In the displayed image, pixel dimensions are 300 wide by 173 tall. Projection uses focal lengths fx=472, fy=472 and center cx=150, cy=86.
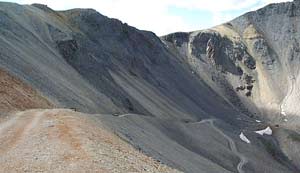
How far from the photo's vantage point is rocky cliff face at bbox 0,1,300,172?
63.7 m

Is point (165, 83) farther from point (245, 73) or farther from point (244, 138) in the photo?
point (245, 73)

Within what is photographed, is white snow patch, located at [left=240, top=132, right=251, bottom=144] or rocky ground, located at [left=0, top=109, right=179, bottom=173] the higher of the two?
rocky ground, located at [left=0, top=109, right=179, bottom=173]

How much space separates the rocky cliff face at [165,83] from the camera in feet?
209

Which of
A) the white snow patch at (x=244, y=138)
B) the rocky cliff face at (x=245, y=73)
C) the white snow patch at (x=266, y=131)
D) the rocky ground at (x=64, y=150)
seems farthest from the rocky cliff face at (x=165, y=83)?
the rocky ground at (x=64, y=150)

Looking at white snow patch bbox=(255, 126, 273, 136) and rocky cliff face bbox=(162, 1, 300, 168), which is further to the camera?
rocky cliff face bbox=(162, 1, 300, 168)

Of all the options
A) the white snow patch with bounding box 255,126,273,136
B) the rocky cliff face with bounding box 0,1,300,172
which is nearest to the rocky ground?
the rocky cliff face with bounding box 0,1,300,172

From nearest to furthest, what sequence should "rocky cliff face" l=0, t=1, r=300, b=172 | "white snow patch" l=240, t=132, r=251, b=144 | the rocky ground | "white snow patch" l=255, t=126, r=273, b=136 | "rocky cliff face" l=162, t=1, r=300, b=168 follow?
the rocky ground
"rocky cliff face" l=0, t=1, r=300, b=172
"white snow patch" l=240, t=132, r=251, b=144
"white snow patch" l=255, t=126, r=273, b=136
"rocky cliff face" l=162, t=1, r=300, b=168

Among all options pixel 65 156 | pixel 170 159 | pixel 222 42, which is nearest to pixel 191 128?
pixel 170 159

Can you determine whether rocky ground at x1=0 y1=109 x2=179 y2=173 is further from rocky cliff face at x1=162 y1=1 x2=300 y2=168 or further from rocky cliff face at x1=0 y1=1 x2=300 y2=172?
rocky cliff face at x1=162 y1=1 x2=300 y2=168

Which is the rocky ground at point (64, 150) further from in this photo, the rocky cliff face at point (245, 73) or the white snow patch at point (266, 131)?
the rocky cliff face at point (245, 73)

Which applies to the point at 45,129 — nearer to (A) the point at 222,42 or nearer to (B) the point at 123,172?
(B) the point at 123,172

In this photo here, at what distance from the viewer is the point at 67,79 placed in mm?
75438

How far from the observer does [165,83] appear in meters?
139

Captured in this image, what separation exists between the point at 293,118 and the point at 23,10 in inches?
4230
